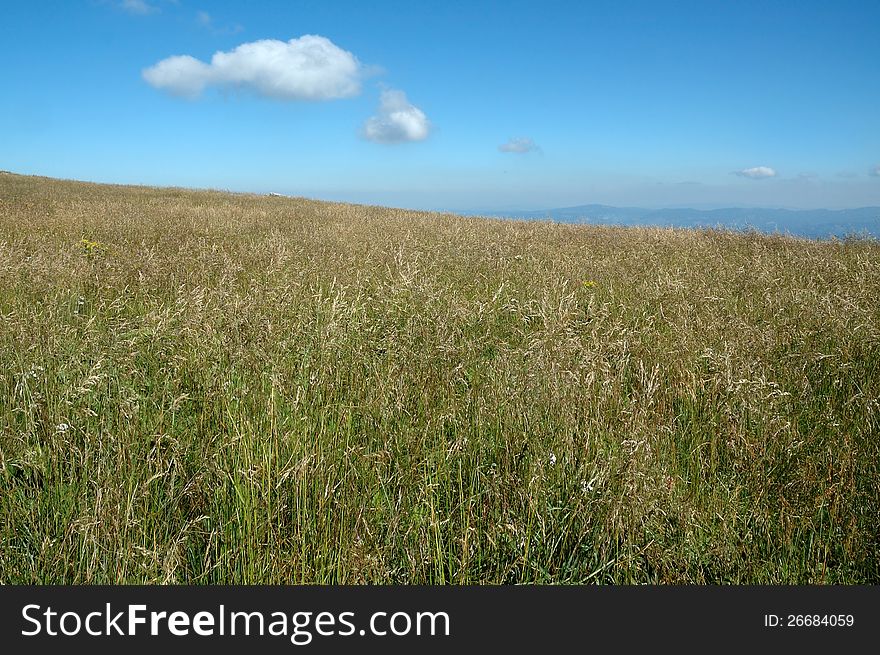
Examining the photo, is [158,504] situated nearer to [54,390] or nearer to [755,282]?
[54,390]

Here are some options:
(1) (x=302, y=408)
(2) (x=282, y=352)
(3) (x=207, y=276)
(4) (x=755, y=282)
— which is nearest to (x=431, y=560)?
(1) (x=302, y=408)

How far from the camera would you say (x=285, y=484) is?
209 centimetres

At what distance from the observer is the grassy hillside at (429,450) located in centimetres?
186

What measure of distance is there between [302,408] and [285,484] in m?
0.55

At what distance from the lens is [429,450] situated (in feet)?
7.98

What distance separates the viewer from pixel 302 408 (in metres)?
2.60

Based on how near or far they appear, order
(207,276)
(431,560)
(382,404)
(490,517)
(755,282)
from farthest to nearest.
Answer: (755,282) → (207,276) → (382,404) → (490,517) → (431,560)

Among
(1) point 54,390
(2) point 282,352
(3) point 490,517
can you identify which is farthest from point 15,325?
(3) point 490,517

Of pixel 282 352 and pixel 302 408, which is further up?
pixel 282 352

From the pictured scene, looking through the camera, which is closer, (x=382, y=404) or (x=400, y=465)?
(x=400, y=465)

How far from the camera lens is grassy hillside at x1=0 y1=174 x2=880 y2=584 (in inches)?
73.3

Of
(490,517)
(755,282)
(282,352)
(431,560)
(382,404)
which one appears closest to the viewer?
(431,560)

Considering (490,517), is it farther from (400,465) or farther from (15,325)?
(15,325)

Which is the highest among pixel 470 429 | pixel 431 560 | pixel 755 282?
pixel 755 282
